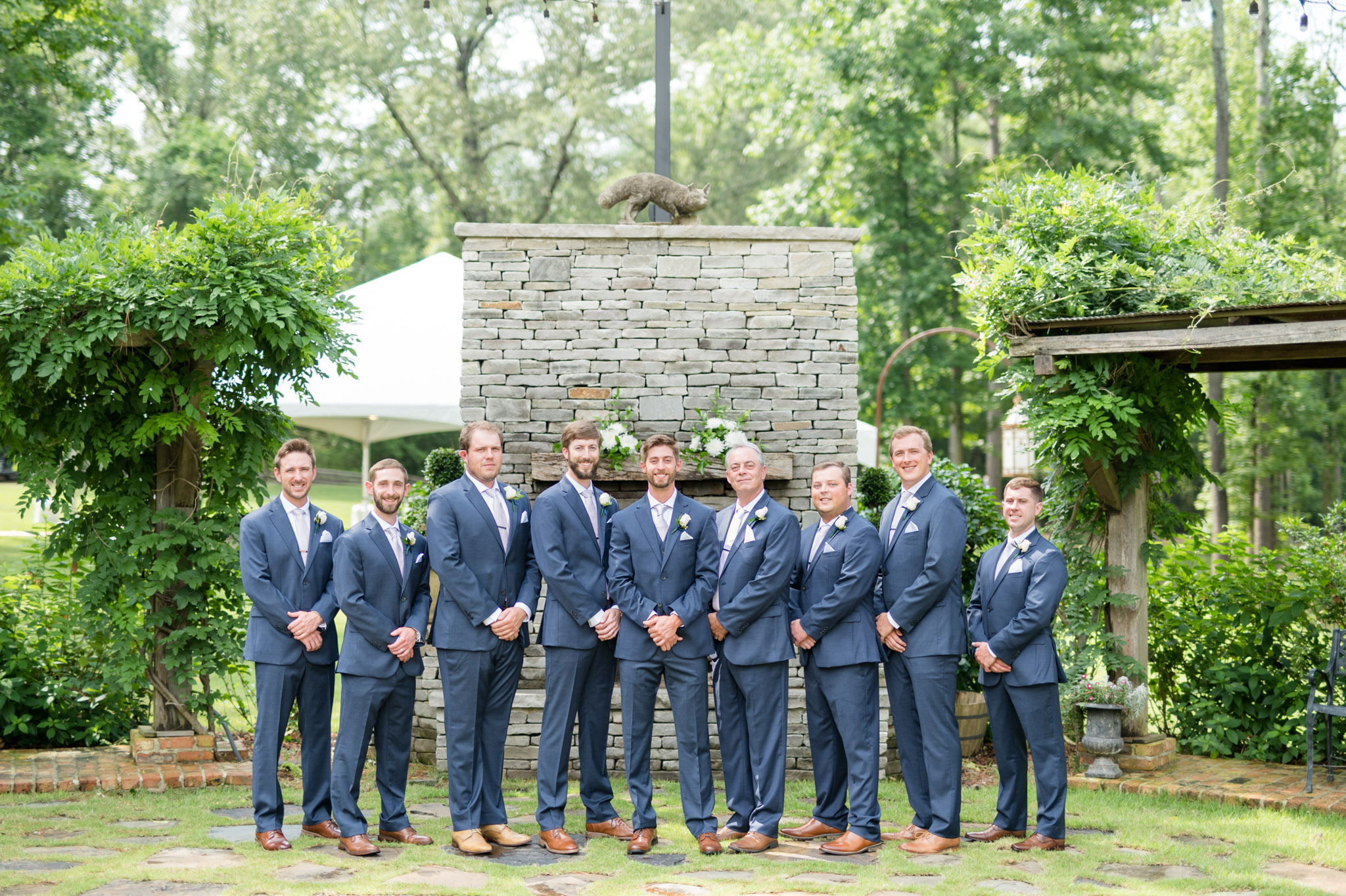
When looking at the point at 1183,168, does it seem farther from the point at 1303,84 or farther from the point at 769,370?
the point at 769,370

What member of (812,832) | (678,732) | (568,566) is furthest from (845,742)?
(568,566)

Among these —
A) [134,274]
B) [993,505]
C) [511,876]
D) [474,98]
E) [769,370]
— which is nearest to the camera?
[511,876]

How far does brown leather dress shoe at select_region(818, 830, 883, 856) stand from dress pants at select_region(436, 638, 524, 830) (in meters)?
1.32

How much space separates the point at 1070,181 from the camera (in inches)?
241

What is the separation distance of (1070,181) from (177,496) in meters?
5.05

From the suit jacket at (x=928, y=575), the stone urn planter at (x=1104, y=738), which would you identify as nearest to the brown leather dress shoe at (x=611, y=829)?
the suit jacket at (x=928, y=575)

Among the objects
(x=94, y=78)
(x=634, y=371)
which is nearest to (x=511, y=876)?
(x=634, y=371)

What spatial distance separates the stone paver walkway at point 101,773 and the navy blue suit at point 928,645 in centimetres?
328

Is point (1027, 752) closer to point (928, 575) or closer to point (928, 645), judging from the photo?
point (928, 645)

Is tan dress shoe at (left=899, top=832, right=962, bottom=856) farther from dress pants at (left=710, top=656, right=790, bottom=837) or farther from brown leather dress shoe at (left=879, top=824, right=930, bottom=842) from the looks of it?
dress pants at (left=710, top=656, right=790, bottom=837)

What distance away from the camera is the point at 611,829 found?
4.82 metres

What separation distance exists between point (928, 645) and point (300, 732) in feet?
8.56

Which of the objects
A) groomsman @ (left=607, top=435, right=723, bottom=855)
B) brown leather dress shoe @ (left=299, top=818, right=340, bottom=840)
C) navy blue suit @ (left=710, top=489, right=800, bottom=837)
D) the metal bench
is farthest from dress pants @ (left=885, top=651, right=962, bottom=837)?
brown leather dress shoe @ (left=299, top=818, right=340, bottom=840)

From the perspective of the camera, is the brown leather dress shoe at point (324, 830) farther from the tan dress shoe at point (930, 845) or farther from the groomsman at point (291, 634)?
the tan dress shoe at point (930, 845)
